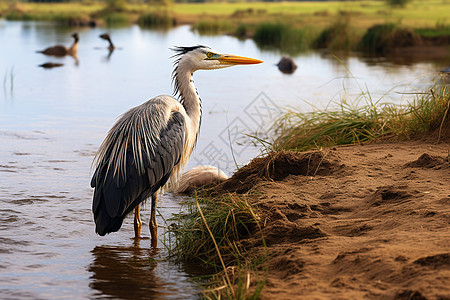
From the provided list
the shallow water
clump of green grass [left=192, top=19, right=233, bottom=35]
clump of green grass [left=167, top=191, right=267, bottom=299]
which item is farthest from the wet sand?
clump of green grass [left=192, top=19, right=233, bottom=35]

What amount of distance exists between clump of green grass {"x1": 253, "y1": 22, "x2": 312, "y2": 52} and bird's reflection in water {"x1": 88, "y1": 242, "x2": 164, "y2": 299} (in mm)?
23947

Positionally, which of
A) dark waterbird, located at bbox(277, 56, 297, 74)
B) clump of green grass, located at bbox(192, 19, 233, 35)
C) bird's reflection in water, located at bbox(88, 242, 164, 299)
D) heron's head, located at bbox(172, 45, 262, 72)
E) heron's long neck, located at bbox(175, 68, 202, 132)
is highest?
heron's head, located at bbox(172, 45, 262, 72)

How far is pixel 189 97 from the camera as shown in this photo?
6.43 m

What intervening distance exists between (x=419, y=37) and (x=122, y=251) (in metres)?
24.1

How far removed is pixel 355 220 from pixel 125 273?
1809 mm

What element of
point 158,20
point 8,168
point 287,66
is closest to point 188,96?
point 8,168

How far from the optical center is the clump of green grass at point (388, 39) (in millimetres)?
26906

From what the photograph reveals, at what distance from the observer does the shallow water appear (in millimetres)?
4918

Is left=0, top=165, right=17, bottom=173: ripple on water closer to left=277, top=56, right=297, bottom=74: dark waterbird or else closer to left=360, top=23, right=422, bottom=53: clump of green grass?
left=277, top=56, right=297, bottom=74: dark waterbird

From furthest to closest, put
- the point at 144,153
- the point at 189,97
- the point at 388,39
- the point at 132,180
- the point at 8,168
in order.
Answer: the point at 388,39, the point at 8,168, the point at 189,97, the point at 144,153, the point at 132,180

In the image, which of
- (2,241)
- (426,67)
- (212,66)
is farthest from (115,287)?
(426,67)

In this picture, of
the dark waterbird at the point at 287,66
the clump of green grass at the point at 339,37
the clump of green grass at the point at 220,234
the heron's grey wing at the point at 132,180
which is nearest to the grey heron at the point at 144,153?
the heron's grey wing at the point at 132,180

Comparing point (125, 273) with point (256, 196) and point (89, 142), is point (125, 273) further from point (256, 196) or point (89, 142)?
point (89, 142)

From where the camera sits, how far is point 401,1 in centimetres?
5703
